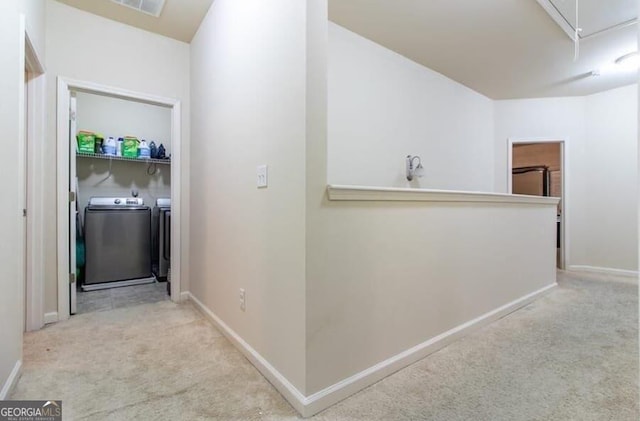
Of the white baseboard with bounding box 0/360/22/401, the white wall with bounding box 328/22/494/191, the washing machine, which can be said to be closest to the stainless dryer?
the washing machine

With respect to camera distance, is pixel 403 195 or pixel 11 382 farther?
pixel 403 195

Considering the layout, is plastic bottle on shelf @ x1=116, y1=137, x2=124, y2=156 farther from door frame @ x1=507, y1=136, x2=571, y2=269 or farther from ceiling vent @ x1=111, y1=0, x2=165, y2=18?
door frame @ x1=507, y1=136, x2=571, y2=269

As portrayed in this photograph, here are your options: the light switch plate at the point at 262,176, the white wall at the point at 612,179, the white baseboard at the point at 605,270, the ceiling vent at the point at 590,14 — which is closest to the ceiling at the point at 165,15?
the light switch plate at the point at 262,176

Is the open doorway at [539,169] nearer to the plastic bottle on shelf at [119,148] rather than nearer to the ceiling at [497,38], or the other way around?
the ceiling at [497,38]

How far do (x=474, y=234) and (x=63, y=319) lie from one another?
3.30 metres

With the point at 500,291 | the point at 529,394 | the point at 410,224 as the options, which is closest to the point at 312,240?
the point at 410,224

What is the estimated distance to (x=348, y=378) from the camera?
1.48 meters

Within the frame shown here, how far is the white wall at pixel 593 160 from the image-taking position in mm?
4004

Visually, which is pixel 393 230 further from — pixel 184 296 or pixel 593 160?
pixel 593 160

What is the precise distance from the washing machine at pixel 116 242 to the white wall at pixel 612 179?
19.9 feet

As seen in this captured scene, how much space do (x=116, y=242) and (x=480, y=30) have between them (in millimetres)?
4407

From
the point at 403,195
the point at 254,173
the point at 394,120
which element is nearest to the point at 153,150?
the point at 254,173

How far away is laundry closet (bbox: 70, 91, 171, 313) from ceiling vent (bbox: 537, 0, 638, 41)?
12.0 feet

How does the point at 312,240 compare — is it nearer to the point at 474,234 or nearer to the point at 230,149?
the point at 230,149
